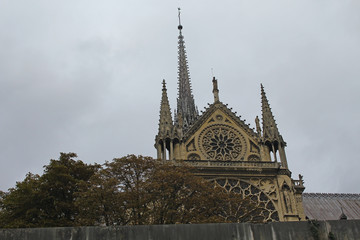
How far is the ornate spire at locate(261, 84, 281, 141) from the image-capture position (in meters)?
39.6

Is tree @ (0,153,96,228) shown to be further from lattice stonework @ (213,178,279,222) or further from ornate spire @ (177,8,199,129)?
ornate spire @ (177,8,199,129)

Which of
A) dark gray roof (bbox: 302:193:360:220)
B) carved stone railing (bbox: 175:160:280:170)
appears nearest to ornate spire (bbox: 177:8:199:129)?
dark gray roof (bbox: 302:193:360:220)

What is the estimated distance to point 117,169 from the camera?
26.3 m

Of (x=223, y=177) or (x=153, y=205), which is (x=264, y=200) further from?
(x=153, y=205)

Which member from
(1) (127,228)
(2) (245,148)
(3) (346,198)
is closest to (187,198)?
(1) (127,228)

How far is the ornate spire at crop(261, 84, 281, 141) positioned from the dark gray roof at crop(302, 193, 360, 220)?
41.7 ft

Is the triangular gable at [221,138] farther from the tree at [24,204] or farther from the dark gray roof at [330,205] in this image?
the tree at [24,204]

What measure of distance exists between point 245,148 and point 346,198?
855 inches

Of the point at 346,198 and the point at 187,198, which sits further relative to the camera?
the point at 346,198

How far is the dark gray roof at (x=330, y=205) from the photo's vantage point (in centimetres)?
4909

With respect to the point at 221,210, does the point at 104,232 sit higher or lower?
lower

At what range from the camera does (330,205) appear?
51.8m

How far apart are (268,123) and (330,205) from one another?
1689 cm

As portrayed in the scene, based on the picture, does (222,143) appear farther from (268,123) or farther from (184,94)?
(184,94)
